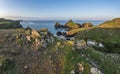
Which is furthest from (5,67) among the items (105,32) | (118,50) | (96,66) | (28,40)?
(105,32)

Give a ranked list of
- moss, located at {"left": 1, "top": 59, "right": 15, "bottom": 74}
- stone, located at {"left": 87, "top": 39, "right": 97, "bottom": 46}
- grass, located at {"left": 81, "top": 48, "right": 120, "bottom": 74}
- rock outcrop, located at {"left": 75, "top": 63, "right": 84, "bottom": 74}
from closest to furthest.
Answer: rock outcrop, located at {"left": 75, "top": 63, "right": 84, "bottom": 74}
moss, located at {"left": 1, "top": 59, "right": 15, "bottom": 74}
grass, located at {"left": 81, "top": 48, "right": 120, "bottom": 74}
stone, located at {"left": 87, "top": 39, "right": 97, "bottom": 46}

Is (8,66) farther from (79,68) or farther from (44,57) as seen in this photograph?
(79,68)

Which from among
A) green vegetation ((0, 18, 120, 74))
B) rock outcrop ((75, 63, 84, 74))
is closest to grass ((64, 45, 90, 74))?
green vegetation ((0, 18, 120, 74))

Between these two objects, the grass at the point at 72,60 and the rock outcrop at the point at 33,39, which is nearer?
the grass at the point at 72,60

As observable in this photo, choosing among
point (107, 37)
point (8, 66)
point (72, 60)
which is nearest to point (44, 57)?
point (72, 60)

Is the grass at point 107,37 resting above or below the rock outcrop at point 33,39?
below

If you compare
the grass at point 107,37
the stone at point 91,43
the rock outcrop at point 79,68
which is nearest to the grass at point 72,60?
the rock outcrop at point 79,68

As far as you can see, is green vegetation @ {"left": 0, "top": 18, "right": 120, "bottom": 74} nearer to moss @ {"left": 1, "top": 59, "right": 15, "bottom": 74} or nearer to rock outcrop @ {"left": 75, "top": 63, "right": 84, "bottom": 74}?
moss @ {"left": 1, "top": 59, "right": 15, "bottom": 74}

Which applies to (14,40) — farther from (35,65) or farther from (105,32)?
(105,32)

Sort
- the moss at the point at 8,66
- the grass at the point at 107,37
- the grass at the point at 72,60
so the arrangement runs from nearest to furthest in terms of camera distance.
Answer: the grass at the point at 72,60 < the moss at the point at 8,66 < the grass at the point at 107,37

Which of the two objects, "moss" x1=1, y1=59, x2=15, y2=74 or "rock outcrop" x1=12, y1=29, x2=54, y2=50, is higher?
"rock outcrop" x1=12, y1=29, x2=54, y2=50

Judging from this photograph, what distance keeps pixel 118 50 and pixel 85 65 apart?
1924 centimetres

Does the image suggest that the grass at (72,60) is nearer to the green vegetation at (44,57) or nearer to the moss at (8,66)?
the green vegetation at (44,57)

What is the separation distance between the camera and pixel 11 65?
23781 millimetres
